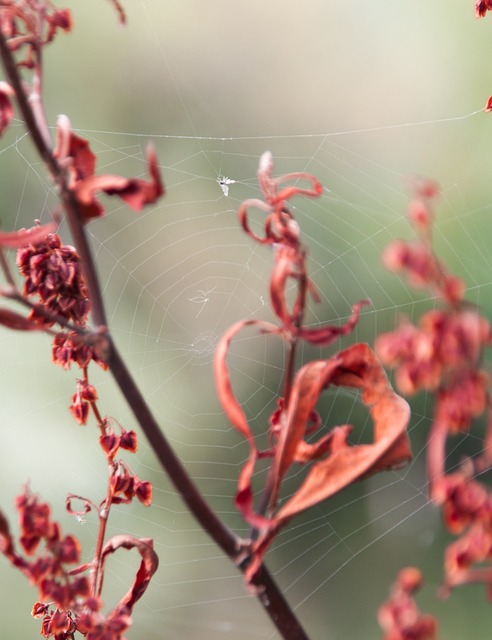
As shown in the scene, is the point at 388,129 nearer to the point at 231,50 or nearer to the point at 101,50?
the point at 231,50

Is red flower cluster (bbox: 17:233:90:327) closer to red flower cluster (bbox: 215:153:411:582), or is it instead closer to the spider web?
red flower cluster (bbox: 215:153:411:582)

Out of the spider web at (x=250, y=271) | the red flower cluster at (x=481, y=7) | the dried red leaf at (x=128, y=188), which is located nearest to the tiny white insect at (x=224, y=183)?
the spider web at (x=250, y=271)

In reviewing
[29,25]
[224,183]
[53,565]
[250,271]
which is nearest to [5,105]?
[29,25]

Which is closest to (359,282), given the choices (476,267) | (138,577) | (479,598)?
(476,267)

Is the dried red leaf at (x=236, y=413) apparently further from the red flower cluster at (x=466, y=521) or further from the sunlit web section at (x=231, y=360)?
the sunlit web section at (x=231, y=360)

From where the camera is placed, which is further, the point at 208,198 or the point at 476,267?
the point at 208,198

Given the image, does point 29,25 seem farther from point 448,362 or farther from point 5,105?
point 448,362
